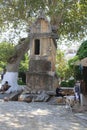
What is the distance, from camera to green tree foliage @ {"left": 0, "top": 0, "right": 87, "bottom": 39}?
2988cm

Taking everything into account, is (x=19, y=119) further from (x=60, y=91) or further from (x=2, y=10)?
(x=2, y=10)

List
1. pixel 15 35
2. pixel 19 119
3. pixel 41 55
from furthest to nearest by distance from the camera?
pixel 15 35
pixel 41 55
pixel 19 119

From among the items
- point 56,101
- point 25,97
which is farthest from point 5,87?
point 56,101

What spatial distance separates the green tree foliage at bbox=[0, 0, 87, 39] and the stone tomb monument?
509cm

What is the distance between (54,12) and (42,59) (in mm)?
7025

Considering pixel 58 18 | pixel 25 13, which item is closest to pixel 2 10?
pixel 25 13

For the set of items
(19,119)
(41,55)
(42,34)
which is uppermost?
(42,34)

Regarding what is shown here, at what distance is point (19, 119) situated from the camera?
43.0 ft

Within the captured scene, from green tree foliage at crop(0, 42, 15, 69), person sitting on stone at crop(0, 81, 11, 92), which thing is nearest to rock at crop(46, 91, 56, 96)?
person sitting on stone at crop(0, 81, 11, 92)

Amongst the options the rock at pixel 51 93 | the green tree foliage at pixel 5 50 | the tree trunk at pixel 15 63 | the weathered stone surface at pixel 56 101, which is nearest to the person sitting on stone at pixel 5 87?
the tree trunk at pixel 15 63

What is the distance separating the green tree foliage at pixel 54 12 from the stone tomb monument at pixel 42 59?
5087mm

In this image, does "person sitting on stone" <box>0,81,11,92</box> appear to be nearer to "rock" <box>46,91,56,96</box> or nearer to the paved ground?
"rock" <box>46,91,56,96</box>

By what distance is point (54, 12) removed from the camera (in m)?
29.6

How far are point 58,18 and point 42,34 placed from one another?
594cm
